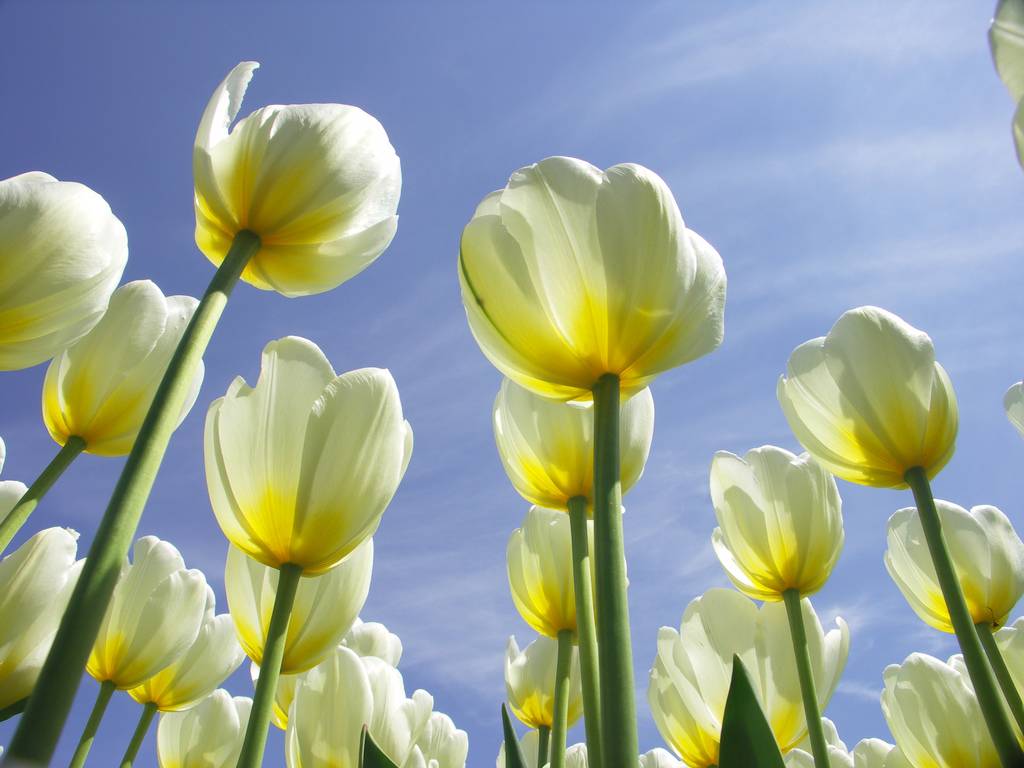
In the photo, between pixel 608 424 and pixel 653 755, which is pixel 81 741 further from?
pixel 653 755

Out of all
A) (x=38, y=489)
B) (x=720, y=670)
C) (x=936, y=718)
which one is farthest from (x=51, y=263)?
(x=936, y=718)

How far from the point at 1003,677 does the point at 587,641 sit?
109 cm

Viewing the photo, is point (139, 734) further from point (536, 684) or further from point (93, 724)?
point (536, 684)

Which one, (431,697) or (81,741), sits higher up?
(431,697)

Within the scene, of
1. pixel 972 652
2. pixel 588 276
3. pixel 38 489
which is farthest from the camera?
pixel 38 489

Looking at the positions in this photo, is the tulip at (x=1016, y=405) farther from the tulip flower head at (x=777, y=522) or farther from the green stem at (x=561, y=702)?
the green stem at (x=561, y=702)

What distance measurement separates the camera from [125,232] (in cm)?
125

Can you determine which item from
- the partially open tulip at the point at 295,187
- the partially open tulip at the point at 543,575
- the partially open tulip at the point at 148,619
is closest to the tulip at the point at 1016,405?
the partially open tulip at the point at 543,575

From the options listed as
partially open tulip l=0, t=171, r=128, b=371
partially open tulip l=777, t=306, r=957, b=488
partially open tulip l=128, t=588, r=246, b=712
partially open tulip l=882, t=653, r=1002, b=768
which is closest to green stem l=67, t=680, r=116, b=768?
partially open tulip l=128, t=588, r=246, b=712

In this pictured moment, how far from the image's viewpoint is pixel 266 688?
111 centimetres

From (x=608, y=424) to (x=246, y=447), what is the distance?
0.55 meters

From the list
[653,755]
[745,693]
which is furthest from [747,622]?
[745,693]

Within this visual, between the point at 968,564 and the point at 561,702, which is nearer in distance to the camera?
the point at 561,702

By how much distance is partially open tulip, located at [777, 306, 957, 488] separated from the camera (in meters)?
1.81
